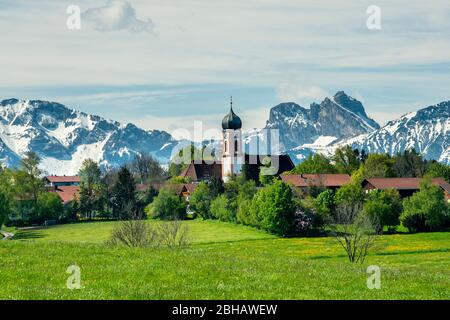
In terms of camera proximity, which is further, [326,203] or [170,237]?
[326,203]

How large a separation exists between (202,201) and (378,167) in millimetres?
59097

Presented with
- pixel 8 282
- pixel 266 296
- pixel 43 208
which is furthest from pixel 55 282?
pixel 43 208

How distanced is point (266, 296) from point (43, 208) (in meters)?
120

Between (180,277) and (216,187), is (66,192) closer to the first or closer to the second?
(216,187)

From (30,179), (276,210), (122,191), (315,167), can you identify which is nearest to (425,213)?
(276,210)

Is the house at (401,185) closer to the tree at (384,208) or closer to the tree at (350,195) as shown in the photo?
the tree at (350,195)

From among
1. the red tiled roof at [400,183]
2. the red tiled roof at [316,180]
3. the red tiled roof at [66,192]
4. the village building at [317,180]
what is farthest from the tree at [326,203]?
the red tiled roof at [66,192]

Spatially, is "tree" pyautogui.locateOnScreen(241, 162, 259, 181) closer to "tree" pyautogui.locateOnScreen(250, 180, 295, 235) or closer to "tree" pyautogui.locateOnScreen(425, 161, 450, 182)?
"tree" pyautogui.locateOnScreen(425, 161, 450, 182)

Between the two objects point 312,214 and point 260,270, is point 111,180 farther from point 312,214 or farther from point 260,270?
point 260,270

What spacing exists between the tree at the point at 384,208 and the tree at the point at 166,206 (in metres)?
36.0

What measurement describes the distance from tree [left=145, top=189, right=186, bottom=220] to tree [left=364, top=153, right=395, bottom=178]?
5177 centimetres

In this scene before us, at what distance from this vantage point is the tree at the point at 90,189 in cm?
14906

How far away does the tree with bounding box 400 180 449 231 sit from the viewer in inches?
4500

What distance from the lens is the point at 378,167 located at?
7190 inches
